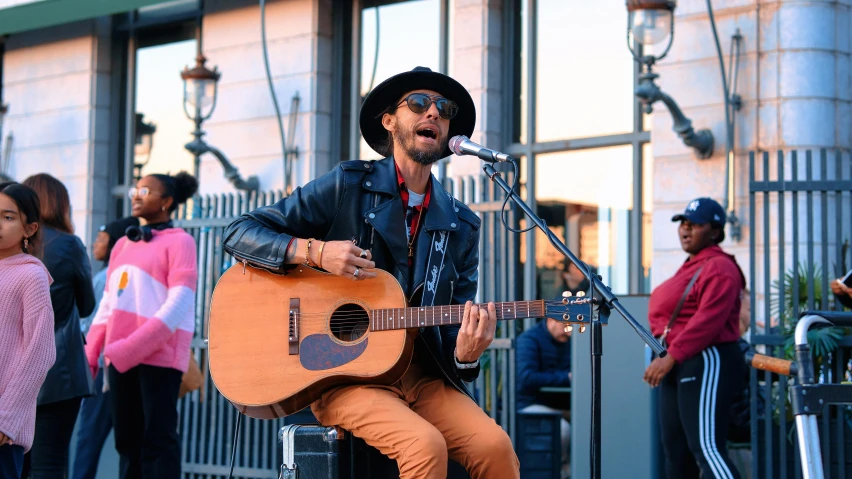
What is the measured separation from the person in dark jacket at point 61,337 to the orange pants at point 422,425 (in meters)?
1.73

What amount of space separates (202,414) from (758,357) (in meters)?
6.12

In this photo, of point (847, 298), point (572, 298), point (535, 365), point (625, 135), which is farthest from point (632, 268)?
point (572, 298)

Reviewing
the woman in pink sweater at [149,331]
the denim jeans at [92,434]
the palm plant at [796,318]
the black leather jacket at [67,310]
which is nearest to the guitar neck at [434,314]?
the black leather jacket at [67,310]

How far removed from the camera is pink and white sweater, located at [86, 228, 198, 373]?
722cm

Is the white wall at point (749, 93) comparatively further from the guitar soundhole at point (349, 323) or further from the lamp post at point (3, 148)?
the lamp post at point (3, 148)

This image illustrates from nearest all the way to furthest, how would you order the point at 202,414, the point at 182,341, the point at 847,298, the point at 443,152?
the point at 443,152, the point at 847,298, the point at 182,341, the point at 202,414

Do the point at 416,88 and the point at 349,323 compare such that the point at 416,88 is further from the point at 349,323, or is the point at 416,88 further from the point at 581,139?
the point at 581,139

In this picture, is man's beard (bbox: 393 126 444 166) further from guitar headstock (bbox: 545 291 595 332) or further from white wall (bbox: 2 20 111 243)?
white wall (bbox: 2 20 111 243)

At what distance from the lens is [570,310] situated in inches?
181

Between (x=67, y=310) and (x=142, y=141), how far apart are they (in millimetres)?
8073

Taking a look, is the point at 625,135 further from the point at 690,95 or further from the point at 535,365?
the point at 535,365

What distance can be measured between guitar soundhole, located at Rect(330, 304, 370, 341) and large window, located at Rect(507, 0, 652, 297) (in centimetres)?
584

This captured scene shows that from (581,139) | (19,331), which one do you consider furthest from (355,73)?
(19,331)

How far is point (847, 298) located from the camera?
6777mm
